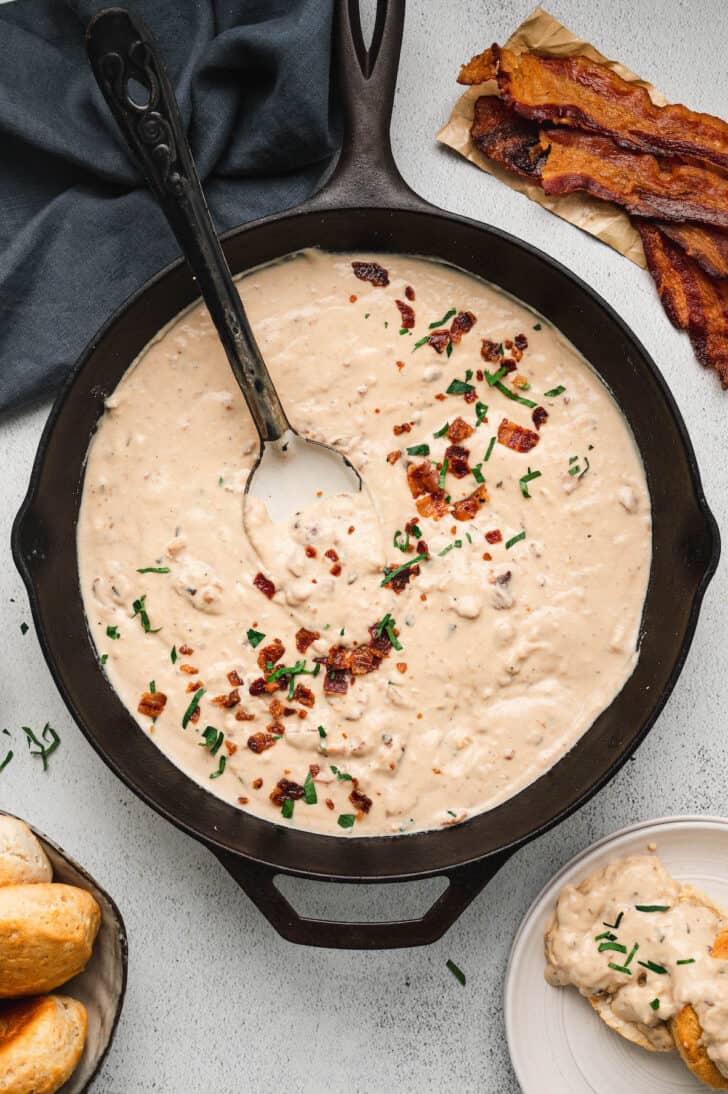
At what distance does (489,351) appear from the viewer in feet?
9.66

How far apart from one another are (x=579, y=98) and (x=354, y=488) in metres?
1.33

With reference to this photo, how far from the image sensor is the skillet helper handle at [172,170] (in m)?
2.14

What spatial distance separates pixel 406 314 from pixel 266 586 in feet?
2.85

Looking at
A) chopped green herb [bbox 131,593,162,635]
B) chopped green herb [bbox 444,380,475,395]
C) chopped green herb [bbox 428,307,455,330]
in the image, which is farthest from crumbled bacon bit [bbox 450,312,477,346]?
chopped green herb [bbox 131,593,162,635]

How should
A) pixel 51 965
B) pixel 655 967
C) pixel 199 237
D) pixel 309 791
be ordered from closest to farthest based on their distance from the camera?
1. pixel 199 237
2. pixel 51 965
3. pixel 655 967
4. pixel 309 791

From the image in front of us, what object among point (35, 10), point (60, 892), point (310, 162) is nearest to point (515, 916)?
point (60, 892)

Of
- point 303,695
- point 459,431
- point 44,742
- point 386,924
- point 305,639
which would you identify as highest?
point 459,431

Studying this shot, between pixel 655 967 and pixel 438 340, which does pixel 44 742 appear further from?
pixel 655 967

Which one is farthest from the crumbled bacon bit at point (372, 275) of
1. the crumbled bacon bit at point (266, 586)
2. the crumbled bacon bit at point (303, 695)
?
the crumbled bacon bit at point (303, 695)

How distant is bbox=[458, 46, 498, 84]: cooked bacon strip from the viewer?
304 cm

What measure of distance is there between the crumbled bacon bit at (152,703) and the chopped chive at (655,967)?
148 cm

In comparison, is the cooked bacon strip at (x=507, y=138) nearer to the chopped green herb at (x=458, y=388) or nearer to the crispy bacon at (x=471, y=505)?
the chopped green herb at (x=458, y=388)

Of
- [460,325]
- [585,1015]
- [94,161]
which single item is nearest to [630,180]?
[460,325]

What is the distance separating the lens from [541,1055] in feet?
9.67
